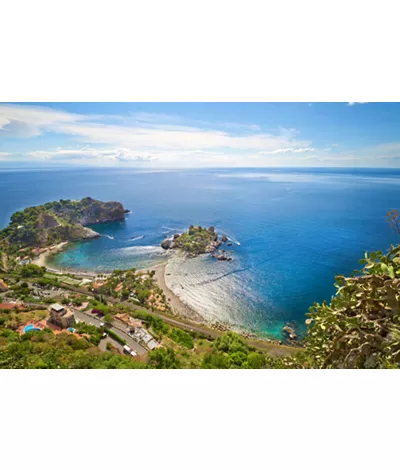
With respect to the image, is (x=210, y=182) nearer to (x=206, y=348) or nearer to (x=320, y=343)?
(x=206, y=348)

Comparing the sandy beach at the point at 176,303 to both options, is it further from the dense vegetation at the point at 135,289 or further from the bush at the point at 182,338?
the bush at the point at 182,338

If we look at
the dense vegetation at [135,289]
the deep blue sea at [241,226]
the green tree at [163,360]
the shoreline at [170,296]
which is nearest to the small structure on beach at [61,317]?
the dense vegetation at [135,289]

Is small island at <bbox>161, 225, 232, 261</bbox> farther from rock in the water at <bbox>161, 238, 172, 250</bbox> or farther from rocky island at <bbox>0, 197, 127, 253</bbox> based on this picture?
rocky island at <bbox>0, 197, 127, 253</bbox>

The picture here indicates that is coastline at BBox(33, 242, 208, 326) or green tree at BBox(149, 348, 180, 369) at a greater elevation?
green tree at BBox(149, 348, 180, 369)

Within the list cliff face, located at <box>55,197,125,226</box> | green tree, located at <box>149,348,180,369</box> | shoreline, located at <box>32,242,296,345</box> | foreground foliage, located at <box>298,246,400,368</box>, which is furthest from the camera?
cliff face, located at <box>55,197,125,226</box>

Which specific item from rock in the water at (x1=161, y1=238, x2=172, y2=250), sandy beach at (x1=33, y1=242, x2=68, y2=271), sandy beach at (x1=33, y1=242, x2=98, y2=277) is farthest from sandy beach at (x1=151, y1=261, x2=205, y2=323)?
sandy beach at (x1=33, y1=242, x2=68, y2=271)

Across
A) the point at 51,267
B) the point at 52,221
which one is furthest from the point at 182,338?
the point at 52,221

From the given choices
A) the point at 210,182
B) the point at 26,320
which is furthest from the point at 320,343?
the point at 210,182

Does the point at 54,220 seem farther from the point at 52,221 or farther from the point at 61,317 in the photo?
the point at 61,317
